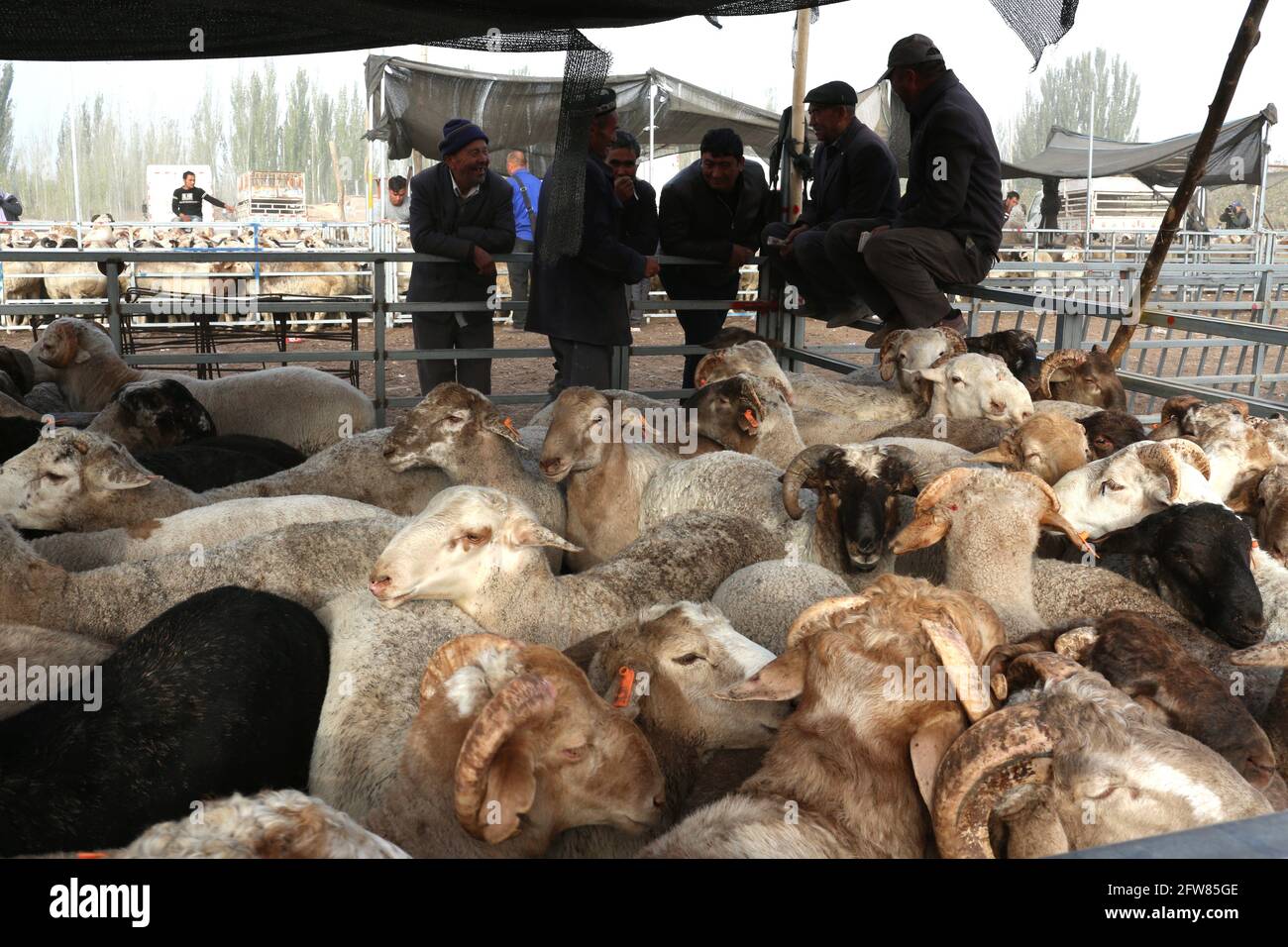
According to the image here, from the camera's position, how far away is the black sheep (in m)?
2.46

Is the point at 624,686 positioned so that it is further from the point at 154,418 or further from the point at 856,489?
the point at 154,418

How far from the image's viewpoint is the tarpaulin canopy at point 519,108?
45.7 feet

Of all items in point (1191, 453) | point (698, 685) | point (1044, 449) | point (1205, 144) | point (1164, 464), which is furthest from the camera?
point (1205, 144)

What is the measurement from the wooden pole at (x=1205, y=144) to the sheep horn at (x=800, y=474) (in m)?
2.31

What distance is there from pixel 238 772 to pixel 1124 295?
6.91 meters

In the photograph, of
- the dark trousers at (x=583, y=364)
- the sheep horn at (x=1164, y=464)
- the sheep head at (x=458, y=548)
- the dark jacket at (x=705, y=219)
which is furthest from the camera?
the dark jacket at (x=705, y=219)

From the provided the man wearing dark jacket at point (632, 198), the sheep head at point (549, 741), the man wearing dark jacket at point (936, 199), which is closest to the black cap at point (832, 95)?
the man wearing dark jacket at point (936, 199)

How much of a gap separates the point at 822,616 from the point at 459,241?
5689mm

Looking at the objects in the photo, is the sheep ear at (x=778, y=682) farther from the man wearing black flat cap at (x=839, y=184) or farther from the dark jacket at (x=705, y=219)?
the dark jacket at (x=705, y=219)

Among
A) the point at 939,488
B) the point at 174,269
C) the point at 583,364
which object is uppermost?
the point at 174,269

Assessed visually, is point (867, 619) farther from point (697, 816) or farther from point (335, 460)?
point (335, 460)

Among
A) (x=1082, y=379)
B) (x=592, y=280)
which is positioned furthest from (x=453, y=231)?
(x=1082, y=379)

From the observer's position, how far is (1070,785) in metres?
2.07
